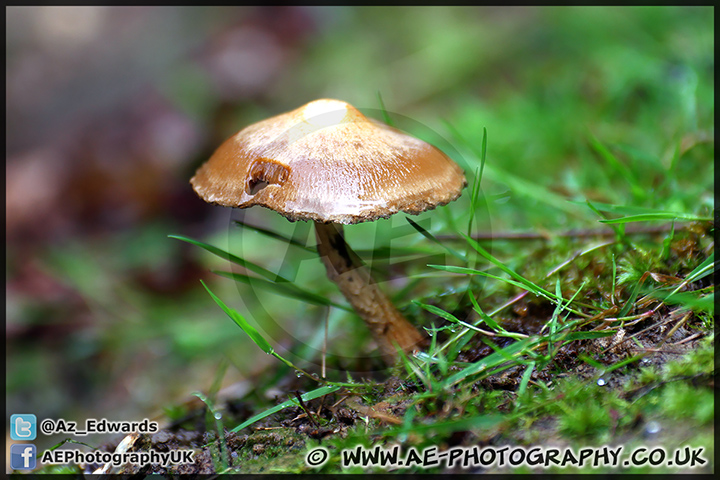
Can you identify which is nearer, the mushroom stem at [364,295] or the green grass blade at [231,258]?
the green grass blade at [231,258]

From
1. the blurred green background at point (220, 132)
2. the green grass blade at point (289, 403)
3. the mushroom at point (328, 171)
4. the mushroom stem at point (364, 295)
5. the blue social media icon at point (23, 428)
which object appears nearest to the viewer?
the mushroom at point (328, 171)

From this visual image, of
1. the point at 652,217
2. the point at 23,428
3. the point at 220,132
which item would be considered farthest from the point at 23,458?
the point at 220,132

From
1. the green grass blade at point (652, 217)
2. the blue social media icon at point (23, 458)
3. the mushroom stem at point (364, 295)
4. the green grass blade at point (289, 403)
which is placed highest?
the green grass blade at point (652, 217)

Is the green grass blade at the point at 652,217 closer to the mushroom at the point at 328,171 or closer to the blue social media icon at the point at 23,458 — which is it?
the mushroom at the point at 328,171

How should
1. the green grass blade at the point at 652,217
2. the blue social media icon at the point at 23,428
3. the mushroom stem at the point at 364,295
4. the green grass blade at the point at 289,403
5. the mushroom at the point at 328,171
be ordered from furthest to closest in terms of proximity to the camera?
1. the blue social media icon at the point at 23,428
2. the mushroom stem at the point at 364,295
3. the green grass blade at the point at 652,217
4. the green grass blade at the point at 289,403
5. the mushroom at the point at 328,171

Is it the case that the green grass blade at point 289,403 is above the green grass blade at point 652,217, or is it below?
below

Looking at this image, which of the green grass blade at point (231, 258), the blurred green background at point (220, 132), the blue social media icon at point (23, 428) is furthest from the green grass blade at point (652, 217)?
the blue social media icon at point (23, 428)

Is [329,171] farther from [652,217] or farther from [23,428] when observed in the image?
[23,428]
